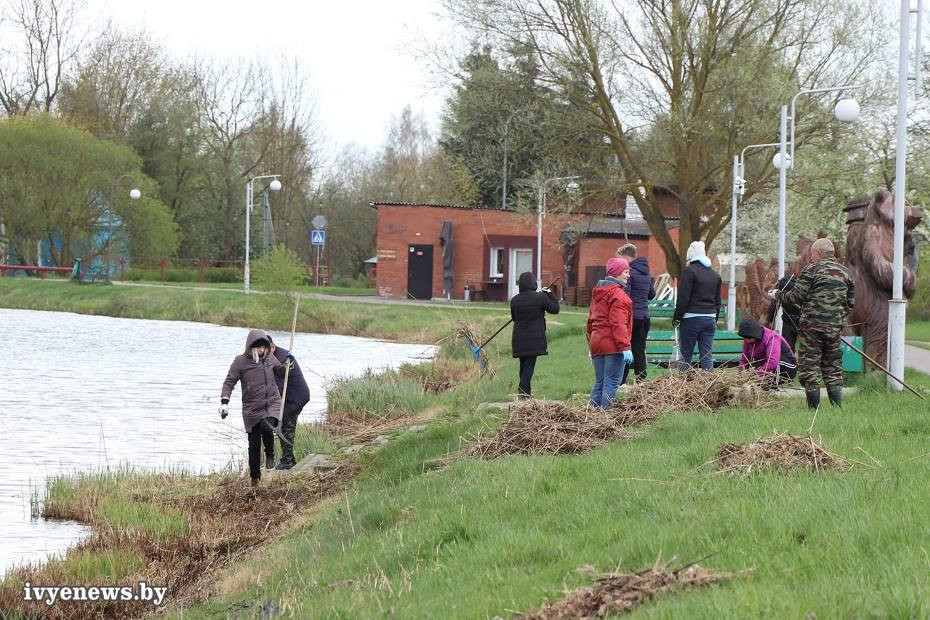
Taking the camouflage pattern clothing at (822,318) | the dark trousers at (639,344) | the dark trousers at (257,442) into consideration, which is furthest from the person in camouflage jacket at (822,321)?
the dark trousers at (257,442)

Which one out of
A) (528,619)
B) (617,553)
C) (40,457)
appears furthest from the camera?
(40,457)

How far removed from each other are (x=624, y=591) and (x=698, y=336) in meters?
9.49

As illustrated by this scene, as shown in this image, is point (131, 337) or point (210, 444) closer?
point (210, 444)

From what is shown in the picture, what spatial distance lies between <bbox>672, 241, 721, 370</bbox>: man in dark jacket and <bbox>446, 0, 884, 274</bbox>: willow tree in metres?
17.8

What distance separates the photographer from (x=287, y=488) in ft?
43.8

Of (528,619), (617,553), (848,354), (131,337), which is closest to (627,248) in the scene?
(848,354)

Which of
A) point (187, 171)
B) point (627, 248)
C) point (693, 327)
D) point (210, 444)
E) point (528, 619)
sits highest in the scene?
point (187, 171)

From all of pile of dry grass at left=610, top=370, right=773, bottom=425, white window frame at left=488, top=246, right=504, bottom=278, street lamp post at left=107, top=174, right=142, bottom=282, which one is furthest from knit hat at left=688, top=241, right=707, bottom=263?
street lamp post at left=107, top=174, right=142, bottom=282

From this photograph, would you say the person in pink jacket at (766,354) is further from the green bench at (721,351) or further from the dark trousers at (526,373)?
the dark trousers at (526,373)

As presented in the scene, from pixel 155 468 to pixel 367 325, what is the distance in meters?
28.0

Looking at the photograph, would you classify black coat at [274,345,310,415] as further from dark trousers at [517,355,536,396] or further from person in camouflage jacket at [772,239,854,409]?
person in camouflage jacket at [772,239,854,409]

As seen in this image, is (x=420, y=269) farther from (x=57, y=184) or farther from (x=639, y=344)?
(x=639, y=344)

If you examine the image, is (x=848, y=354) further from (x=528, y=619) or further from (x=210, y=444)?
(x=528, y=619)

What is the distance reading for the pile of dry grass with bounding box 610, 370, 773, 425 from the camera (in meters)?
12.1
